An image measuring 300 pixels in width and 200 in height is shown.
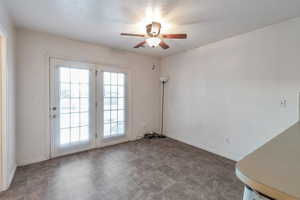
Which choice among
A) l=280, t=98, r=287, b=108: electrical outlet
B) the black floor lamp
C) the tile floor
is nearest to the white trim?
the tile floor

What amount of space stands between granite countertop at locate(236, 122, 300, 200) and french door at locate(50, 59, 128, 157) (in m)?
3.46

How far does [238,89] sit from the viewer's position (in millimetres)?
3109

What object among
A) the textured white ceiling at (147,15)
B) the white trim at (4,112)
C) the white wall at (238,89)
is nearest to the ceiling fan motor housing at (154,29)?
the textured white ceiling at (147,15)

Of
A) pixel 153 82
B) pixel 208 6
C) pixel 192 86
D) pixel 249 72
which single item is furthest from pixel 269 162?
pixel 153 82

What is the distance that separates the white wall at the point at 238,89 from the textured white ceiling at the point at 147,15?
355 mm

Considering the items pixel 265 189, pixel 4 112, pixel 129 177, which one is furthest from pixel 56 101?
pixel 265 189

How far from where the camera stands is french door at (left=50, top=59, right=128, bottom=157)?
323cm

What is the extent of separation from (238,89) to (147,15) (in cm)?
227

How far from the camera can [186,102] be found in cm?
424

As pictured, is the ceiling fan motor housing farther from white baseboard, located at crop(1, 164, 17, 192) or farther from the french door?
white baseboard, located at crop(1, 164, 17, 192)

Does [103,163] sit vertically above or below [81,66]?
below

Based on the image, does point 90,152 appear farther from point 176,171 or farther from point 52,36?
point 52,36

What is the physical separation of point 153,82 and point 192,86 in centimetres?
131

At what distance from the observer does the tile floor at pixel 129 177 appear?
2.12 meters
